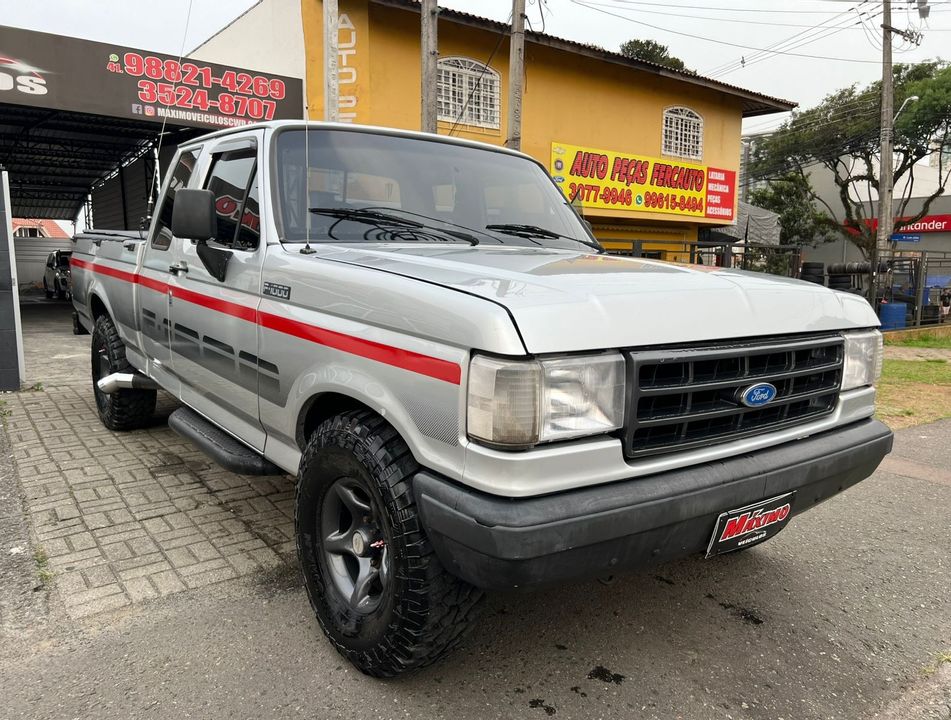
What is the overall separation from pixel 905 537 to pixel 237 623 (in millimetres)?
3542

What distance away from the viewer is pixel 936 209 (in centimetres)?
3616

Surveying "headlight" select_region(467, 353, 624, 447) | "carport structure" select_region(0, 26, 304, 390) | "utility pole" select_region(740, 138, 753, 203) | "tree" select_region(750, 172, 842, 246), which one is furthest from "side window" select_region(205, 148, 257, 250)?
"utility pole" select_region(740, 138, 753, 203)

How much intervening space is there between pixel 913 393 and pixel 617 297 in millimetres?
7794

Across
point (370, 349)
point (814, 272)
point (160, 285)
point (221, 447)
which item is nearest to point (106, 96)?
point (160, 285)

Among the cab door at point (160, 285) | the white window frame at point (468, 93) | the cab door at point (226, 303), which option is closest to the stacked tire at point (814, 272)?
the white window frame at point (468, 93)

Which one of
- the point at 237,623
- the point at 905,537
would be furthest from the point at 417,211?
the point at 905,537

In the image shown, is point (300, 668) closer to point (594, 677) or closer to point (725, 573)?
point (594, 677)

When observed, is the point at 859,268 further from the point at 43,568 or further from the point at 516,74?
the point at 43,568

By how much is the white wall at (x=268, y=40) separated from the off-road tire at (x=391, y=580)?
11.7 metres

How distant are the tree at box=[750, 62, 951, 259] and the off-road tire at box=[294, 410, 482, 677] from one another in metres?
28.9

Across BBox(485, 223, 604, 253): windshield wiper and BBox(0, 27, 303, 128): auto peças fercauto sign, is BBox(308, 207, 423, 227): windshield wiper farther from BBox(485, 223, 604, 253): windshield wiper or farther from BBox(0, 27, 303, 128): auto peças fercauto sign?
BBox(0, 27, 303, 128): auto peças fercauto sign

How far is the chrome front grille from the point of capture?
82.0 inches

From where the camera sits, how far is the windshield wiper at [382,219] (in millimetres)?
3068

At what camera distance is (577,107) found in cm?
1609
